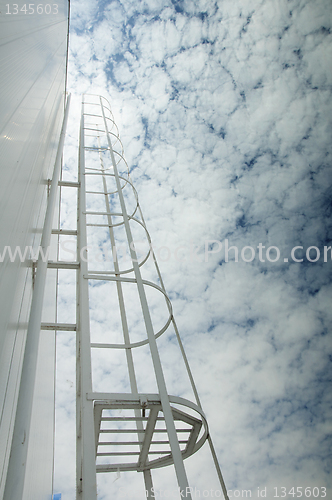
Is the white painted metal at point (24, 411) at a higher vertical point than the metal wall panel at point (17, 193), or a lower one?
lower

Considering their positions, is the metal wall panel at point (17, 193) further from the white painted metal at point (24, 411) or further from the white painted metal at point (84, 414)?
the white painted metal at point (84, 414)

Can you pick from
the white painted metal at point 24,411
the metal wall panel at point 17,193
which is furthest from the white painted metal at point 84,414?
the white painted metal at point 24,411

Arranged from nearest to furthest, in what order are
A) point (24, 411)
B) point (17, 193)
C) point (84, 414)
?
1. point (24, 411)
2. point (17, 193)
3. point (84, 414)

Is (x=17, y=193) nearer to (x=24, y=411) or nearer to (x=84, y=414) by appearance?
(x=24, y=411)

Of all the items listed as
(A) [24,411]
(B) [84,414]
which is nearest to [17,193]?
(A) [24,411]

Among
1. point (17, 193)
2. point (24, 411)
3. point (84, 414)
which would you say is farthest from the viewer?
point (84, 414)

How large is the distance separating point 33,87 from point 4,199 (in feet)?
6.33

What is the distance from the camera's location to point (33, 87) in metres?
3.33

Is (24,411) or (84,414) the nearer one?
(24,411)

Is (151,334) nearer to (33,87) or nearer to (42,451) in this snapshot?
(42,451)

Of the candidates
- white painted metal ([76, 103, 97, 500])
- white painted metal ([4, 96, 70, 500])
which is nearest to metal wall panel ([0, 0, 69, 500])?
white painted metal ([4, 96, 70, 500])

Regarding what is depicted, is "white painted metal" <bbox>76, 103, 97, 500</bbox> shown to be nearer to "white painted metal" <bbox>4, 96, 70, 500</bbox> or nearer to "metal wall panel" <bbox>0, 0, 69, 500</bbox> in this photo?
"metal wall panel" <bbox>0, 0, 69, 500</bbox>

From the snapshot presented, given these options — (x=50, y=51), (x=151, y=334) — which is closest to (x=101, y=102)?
(x=50, y=51)

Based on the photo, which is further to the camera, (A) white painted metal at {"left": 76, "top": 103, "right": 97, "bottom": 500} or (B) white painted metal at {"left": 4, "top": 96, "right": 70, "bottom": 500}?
(A) white painted metal at {"left": 76, "top": 103, "right": 97, "bottom": 500}
